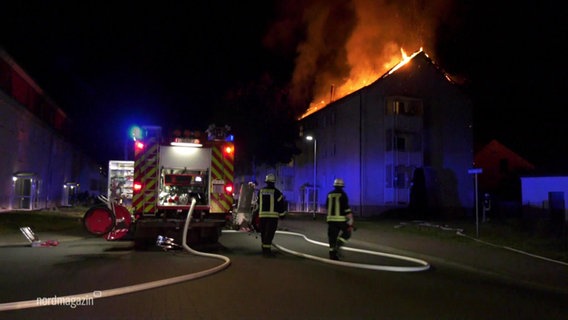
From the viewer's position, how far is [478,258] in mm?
11938

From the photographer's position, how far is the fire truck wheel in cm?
1202

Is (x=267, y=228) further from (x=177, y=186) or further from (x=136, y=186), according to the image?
Answer: (x=136, y=186)

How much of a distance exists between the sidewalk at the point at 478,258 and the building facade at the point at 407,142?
1781cm

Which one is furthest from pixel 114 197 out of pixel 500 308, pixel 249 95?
pixel 249 95

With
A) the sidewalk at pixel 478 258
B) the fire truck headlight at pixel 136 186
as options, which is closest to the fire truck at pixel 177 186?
the fire truck headlight at pixel 136 186

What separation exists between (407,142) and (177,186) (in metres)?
25.2

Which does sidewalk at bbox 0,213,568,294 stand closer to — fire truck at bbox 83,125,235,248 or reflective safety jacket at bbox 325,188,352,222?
reflective safety jacket at bbox 325,188,352,222

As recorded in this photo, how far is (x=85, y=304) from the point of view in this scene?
252 inches

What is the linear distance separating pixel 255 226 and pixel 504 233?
9.20 m

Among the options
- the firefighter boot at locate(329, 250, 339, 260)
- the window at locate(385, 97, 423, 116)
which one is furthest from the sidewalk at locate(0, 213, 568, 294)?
the window at locate(385, 97, 423, 116)

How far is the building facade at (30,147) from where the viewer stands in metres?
28.5

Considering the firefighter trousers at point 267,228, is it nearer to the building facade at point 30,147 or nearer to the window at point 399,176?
the building facade at point 30,147

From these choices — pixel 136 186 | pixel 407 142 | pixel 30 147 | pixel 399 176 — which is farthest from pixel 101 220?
pixel 407 142

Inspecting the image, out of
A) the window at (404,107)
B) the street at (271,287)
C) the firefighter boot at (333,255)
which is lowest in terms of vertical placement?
the street at (271,287)
